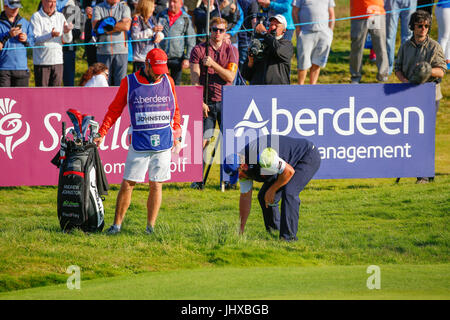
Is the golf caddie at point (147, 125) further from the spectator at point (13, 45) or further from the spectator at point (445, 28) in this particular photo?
the spectator at point (445, 28)

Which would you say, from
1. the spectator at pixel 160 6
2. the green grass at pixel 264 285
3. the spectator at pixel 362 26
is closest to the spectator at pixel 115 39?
the spectator at pixel 160 6

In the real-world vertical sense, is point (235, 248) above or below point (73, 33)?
below

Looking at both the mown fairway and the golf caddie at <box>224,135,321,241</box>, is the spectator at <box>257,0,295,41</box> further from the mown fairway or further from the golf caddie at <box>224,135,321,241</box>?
the golf caddie at <box>224,135,321,241</box>

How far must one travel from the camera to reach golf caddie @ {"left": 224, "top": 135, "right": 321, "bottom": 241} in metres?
8.92

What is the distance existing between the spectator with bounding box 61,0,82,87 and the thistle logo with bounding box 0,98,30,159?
3.23m

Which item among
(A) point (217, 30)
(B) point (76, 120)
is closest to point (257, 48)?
(A) point (217, 30)

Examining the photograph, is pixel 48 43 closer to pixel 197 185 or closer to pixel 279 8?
pixel 197 185

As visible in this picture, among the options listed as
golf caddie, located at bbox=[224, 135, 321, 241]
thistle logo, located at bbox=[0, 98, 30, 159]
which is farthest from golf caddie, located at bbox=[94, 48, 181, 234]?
thistle logo, located at bbox=[0, 98, 30, 159]

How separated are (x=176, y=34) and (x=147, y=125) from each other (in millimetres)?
5400

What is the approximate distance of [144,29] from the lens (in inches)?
555

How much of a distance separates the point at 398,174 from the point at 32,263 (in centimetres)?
622

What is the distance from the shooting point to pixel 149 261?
8.72 m
